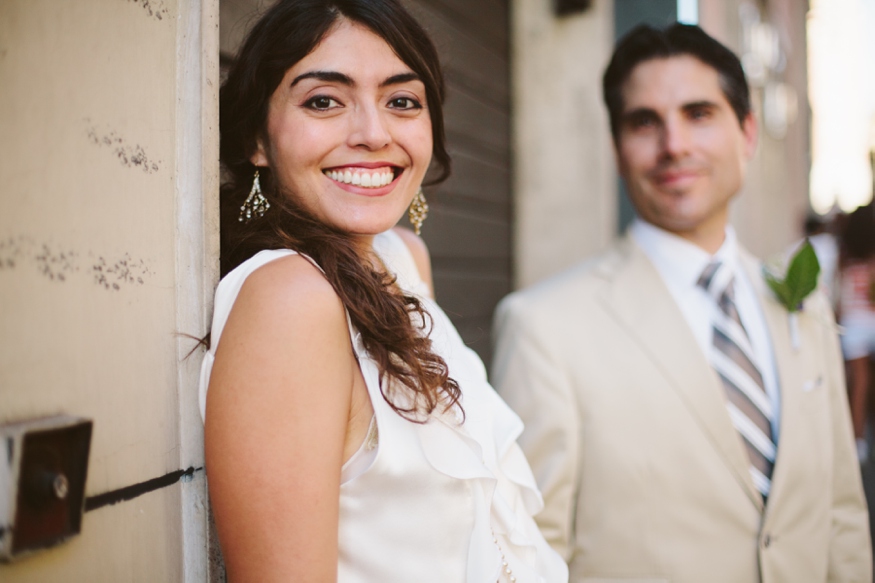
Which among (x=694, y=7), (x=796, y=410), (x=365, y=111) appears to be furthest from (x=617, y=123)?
(x=694, y=7)

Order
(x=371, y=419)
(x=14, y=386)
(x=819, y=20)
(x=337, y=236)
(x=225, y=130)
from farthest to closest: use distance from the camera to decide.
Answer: (x=819, y=20), (x=225, y=130), (x=337, y=236), (x=371, y=419), (x=14, y=386)

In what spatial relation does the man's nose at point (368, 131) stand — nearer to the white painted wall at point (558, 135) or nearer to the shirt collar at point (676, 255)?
the shirt collar at point (676, 255)

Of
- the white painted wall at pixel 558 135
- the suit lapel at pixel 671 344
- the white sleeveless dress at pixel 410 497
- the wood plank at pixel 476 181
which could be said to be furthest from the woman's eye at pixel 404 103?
the white painted wall at pixel 558 135

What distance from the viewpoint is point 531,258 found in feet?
12.3

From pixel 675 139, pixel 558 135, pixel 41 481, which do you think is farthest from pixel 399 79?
pixel 558 135

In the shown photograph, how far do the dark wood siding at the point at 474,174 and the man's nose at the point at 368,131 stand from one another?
4.62 feet

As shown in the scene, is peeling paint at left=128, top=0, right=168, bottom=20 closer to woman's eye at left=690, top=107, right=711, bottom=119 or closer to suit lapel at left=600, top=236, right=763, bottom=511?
suit lapel at left=600, top=236, right=763, bottom=511

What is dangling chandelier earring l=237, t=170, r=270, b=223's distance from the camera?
4.18 ft

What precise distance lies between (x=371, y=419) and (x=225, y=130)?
0.70m

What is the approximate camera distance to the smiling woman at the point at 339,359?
930mm

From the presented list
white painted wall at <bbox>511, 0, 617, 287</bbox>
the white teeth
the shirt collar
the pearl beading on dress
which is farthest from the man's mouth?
white painted wall at <bbox>511, 0, 617, 287</bbox>

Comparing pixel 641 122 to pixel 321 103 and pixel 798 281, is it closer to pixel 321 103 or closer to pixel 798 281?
pixel 798 281

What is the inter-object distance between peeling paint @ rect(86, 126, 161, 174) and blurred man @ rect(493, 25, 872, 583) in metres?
1.23

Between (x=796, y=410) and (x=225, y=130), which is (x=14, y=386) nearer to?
(x=225, y=130)
